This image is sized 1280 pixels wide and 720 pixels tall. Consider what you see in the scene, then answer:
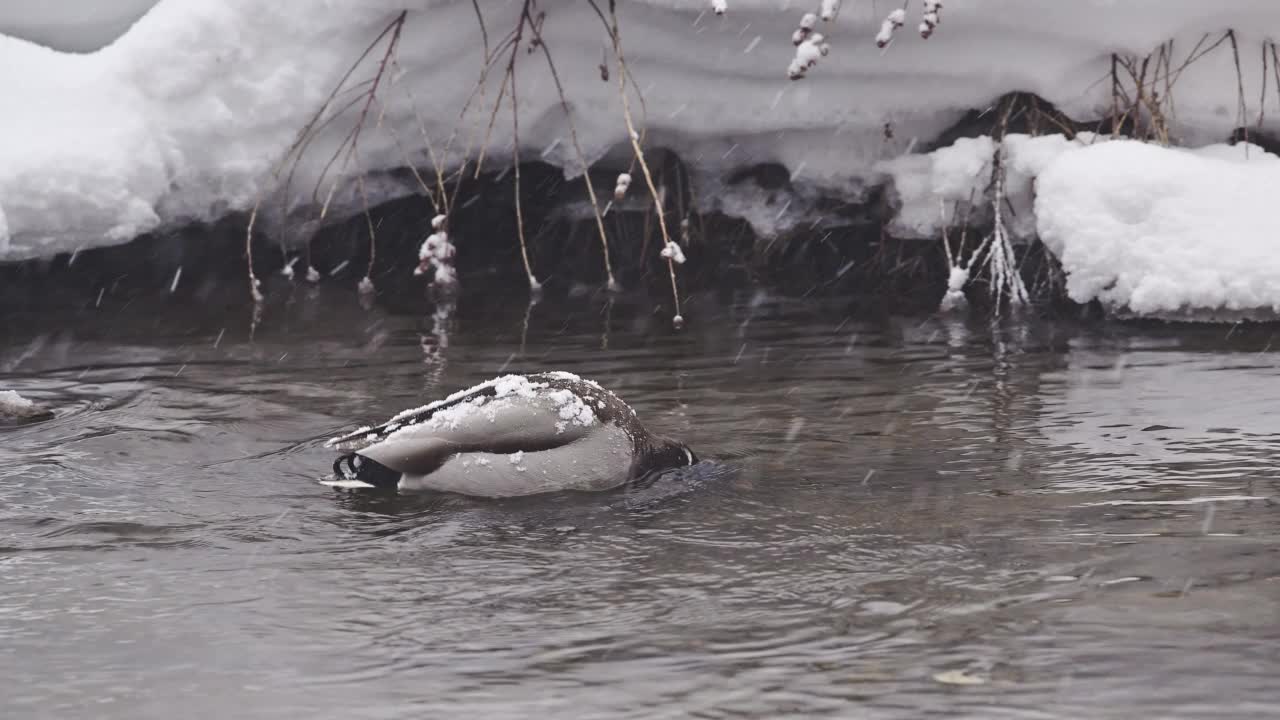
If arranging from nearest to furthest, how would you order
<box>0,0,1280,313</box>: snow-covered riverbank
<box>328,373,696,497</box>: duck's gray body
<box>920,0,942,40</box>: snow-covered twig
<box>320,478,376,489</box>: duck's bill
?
<box>328,373,696,497</box>: duck's gray body, <box>320,478,376,489</box>: duck's bill, <box>920,0,942,40</box>: snow-covered twig, <box>0,0,1280,313</box>: snow-covered riverbank

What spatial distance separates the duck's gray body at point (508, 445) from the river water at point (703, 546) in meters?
0.09

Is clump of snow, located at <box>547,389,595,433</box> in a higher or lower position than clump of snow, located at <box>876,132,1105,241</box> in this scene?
lower

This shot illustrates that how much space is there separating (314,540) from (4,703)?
3.58 feet

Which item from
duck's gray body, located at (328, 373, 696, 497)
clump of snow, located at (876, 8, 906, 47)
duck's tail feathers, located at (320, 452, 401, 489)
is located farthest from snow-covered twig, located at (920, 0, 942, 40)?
duck's tail feathers, located at (320, 452, 401, 489)

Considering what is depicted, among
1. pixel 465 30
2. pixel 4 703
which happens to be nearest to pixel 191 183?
pixel 465 30

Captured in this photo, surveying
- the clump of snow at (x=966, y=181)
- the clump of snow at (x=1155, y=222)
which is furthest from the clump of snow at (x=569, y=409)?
the clump of snow at (x=966, y=181)

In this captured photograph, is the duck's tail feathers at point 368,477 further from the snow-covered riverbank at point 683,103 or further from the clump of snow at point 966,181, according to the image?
the clump of snow at point 966,181

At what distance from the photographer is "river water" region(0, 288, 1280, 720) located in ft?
8.97

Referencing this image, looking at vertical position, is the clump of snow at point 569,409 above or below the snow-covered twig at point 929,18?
below

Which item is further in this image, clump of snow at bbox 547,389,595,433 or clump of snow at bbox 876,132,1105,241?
clump of snow at bbox 876,132,1105,241

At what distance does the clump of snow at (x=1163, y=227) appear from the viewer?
6.07 meters

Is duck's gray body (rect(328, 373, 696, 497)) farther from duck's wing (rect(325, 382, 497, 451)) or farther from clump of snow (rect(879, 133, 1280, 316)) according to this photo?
clump of snow (rect(879, 133, 1280, 316))

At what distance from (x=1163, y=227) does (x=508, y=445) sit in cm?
324

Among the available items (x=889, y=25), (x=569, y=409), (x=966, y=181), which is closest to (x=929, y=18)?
(x=889, y=25)
